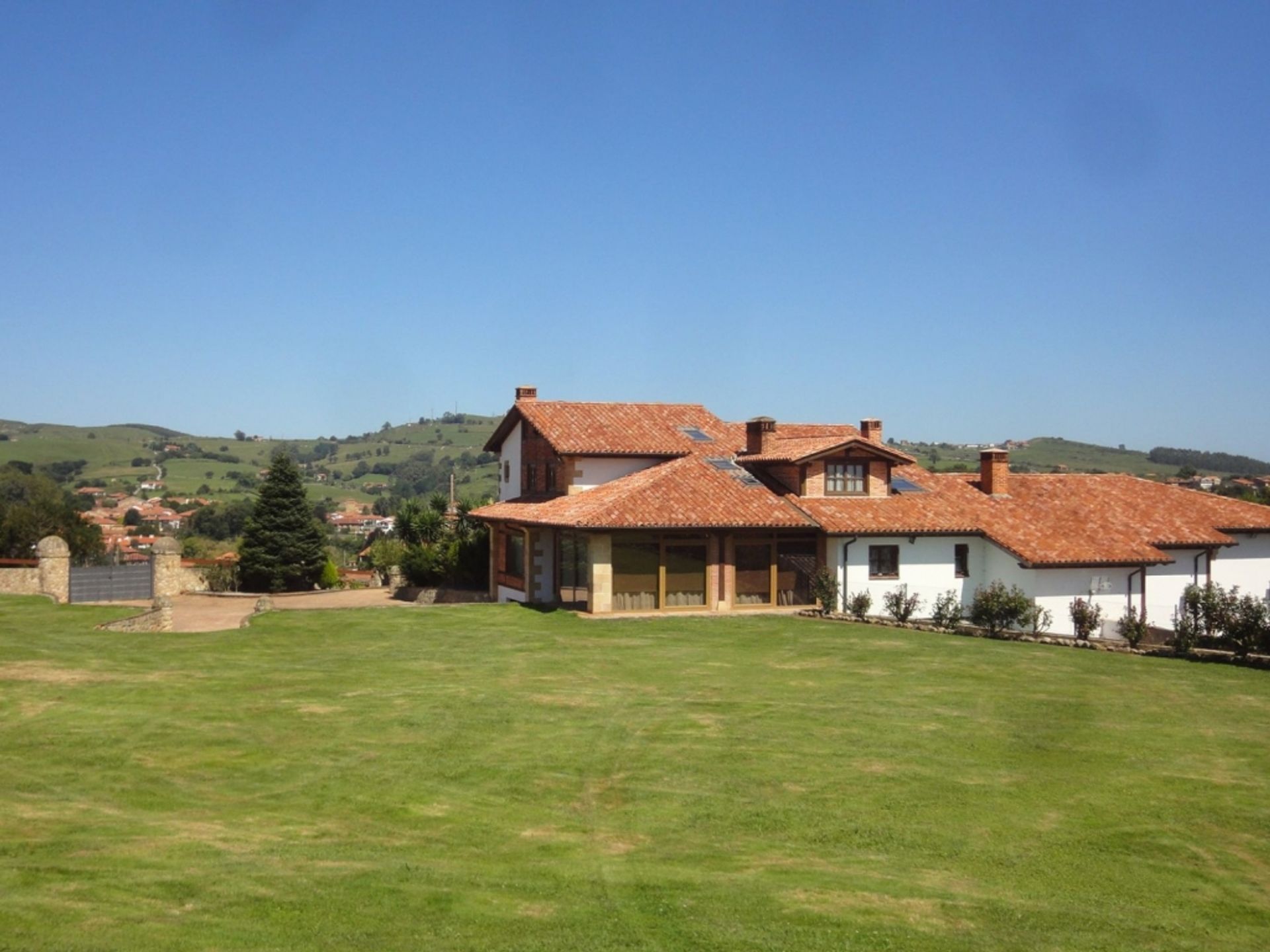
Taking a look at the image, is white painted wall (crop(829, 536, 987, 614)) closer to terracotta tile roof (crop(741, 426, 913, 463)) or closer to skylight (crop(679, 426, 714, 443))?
terracotta tile roof (crop(741, 426, 913, 463))

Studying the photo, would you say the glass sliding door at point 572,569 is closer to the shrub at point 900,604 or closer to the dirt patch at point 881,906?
the shrub at point 900,604

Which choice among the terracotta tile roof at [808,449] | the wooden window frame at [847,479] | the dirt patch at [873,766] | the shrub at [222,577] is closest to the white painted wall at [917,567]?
the wooden window frame at [847,479]

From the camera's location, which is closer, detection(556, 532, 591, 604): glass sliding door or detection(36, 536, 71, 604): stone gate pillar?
detection(556, 532, 591, 604): glass sliding door

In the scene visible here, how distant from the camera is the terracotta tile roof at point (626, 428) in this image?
38.1m

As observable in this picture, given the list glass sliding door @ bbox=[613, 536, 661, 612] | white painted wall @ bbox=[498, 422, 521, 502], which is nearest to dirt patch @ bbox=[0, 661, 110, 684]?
glass sliding door @ bbox=[613, 536, 661, 612]

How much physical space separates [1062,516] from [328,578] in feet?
98.7

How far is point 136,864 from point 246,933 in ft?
7.04

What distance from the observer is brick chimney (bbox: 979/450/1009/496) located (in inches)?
1551

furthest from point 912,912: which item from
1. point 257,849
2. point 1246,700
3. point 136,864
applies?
point 1246,700

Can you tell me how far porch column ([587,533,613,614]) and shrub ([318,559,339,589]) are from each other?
2001 cm

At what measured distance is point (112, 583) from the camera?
4044 cm

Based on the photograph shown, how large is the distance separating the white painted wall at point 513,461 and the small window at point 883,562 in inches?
→ 575

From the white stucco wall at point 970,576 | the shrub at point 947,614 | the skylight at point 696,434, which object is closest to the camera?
the shrub at point 947,614

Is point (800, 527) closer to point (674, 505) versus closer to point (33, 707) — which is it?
point (674, 505)
